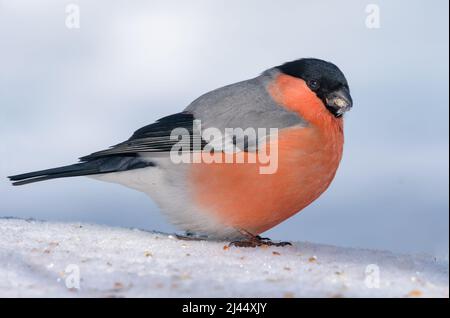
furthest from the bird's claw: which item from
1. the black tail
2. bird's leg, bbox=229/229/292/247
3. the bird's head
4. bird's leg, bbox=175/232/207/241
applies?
the bird's head

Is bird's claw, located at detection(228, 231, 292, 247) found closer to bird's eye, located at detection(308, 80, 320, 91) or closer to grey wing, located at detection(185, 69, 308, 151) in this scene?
grey wing, located at detection(185, 69, 308, 151)

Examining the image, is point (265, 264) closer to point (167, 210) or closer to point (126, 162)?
point (167, 210)

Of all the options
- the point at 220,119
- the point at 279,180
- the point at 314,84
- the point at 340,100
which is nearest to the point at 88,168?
the point at 220,119

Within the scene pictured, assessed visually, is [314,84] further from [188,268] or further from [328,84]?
[188,268]

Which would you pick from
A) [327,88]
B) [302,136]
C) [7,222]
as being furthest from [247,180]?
[7,222]

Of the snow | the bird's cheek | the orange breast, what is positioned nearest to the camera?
the snow
